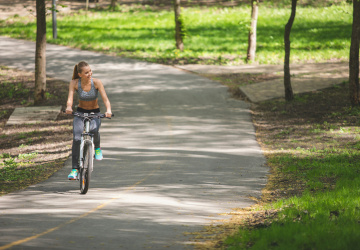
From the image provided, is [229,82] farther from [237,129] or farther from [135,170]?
[135,170]

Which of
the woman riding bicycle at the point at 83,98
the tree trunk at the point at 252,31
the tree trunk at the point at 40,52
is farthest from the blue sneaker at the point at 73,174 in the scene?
the tree trunk at the point at 252,31

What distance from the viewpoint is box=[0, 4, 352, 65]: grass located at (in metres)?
31.8

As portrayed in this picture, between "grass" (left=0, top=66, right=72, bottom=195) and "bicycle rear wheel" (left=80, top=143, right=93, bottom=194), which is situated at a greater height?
"bicycle rear wheel" (left=80, top=143, right=93, bottom=194)

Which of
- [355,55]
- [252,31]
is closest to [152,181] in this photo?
[355,55]

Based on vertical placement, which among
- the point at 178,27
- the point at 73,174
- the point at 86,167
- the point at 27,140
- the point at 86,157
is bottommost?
the point at 27,140

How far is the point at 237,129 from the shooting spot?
647 inches

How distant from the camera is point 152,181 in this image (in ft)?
33.0

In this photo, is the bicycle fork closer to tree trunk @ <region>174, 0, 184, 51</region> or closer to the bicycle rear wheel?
the bicycle rear wheel

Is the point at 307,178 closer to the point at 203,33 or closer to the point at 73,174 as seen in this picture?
the point at 73,174

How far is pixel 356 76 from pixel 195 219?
12.9 m

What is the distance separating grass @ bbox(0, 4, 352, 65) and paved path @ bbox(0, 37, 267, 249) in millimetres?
9542

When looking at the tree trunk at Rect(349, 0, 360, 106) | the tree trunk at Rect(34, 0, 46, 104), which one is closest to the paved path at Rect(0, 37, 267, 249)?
the tree trunk at Rect(34, 0, 46, 104)

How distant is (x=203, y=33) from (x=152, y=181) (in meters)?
31.3

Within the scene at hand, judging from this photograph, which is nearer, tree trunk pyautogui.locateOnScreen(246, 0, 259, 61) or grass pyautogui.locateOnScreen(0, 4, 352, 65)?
tree trunk pyautogui.locateOnScreen(246, 0, 259, 61)
